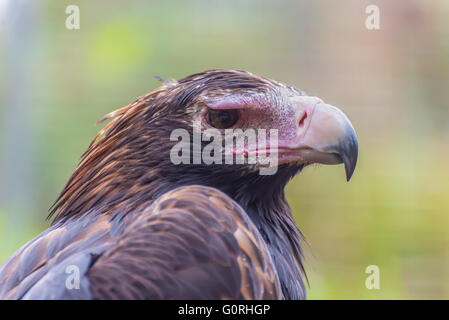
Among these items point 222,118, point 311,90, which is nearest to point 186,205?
point 222,118

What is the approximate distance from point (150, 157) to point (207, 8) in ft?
11.3

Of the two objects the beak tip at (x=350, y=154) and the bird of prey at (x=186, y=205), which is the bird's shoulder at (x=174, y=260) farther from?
the beak tip at (x=350, y=154)

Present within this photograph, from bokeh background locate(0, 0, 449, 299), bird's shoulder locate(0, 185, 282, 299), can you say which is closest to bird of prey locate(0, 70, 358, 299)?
bird's shoulder locate(0, 185, 282, 299)

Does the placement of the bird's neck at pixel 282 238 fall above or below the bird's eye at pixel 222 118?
below

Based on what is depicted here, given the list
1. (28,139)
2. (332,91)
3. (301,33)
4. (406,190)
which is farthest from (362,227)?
(28,139)

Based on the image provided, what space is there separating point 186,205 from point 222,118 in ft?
1.47

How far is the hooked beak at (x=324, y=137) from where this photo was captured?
2.00 metres

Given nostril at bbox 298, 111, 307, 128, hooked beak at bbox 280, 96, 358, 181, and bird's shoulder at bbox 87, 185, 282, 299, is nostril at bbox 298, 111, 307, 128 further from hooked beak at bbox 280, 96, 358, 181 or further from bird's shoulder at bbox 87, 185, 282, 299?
bird's shoulder at bbox 87, 185, 282, 299

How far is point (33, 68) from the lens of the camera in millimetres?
4301

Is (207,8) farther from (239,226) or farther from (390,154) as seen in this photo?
(239,226)

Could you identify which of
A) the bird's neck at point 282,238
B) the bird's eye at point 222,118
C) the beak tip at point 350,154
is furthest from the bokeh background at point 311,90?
the beak tip at point 350,154

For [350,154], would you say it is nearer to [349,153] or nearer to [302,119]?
[349,153]

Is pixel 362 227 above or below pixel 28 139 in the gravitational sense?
below

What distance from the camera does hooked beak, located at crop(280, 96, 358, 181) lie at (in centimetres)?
200
